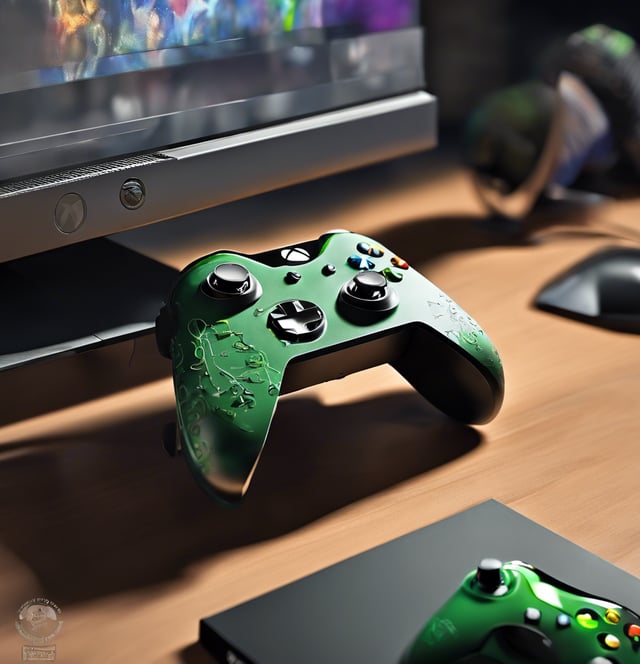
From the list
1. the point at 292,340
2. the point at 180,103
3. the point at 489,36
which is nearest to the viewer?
the point at 292,340

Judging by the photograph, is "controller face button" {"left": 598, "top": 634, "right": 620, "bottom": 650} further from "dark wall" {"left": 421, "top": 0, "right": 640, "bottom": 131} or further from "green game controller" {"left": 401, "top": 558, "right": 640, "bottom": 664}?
"dark wall" {"left": 421, "top": 0, "right": 640, "bottom": 131}

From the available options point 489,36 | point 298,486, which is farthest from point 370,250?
point 489,36

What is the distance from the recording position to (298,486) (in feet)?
1.81

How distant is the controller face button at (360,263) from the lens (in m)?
0.59

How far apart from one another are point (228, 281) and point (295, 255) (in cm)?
7

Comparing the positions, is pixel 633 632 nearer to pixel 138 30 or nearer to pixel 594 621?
pixel 594 621

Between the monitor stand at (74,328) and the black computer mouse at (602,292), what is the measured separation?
11.1 inches

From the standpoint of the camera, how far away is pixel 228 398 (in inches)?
20.0

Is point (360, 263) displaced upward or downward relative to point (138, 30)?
downward

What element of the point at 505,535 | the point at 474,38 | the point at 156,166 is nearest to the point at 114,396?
the point at 156,166

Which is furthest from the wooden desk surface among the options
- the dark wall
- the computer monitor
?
the dark wall

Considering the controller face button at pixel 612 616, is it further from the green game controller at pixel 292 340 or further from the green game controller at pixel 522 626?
the green game controller at pixel 292 340

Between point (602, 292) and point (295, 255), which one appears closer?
point (295, 255)

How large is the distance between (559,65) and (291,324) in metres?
0.46
